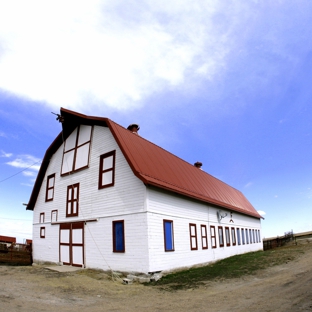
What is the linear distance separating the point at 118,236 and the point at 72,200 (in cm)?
506

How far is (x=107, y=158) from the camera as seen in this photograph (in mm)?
17047

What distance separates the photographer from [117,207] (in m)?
15.4

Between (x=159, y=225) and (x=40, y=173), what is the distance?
11.8 metres

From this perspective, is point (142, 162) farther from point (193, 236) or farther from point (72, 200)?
point (72, 200)

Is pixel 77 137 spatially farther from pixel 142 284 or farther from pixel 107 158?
pixel 142 284

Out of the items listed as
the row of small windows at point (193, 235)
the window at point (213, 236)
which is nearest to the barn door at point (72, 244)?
the row of small windows at point (193, 235)

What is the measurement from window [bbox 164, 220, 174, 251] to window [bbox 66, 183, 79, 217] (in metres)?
5.99

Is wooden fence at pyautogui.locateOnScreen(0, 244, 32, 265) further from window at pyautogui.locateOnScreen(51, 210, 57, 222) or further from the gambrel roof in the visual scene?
window at pyautogui.locateOnScreen(51, 210, 57, 222)

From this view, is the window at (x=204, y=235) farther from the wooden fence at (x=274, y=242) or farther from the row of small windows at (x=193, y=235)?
the wooden fence at (x=274, y=242)

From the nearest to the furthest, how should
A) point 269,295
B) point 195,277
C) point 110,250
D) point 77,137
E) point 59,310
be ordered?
point 59,310
point 269,295
point 195,277
point 110,250
point 77,137

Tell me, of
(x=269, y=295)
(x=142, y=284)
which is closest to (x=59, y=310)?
(x=142, y=284)

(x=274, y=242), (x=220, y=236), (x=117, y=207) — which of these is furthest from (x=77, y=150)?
(x=274, y=242)

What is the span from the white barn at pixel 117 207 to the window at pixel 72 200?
2.4 inches

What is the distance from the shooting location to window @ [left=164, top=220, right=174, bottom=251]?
1507cm
